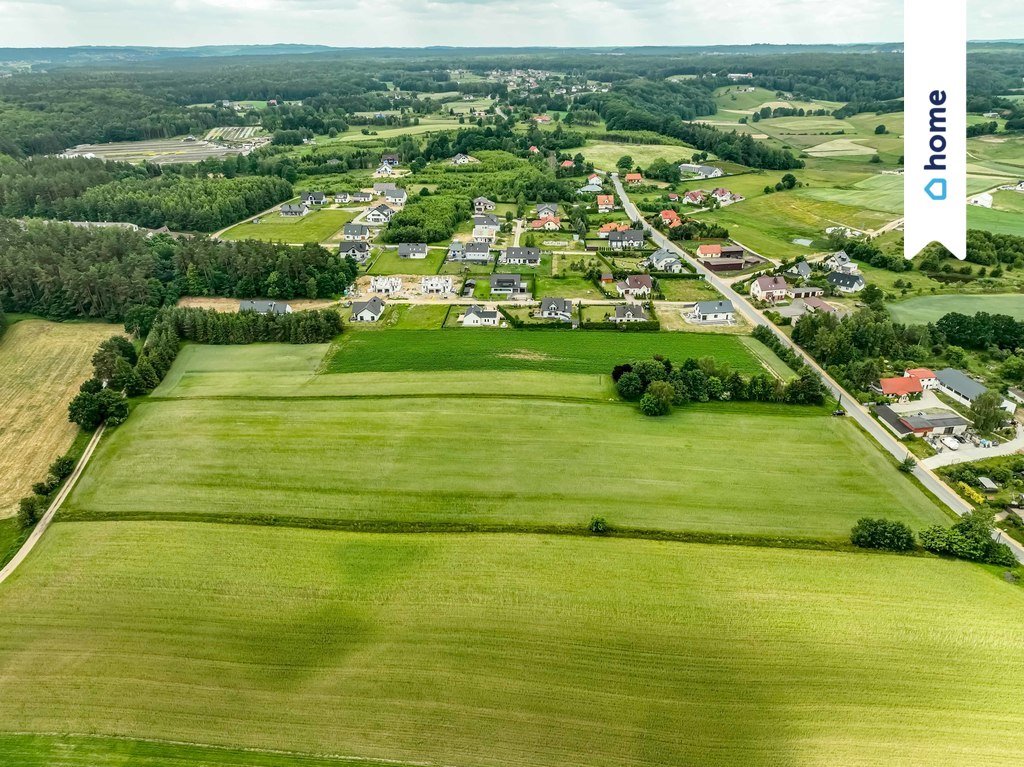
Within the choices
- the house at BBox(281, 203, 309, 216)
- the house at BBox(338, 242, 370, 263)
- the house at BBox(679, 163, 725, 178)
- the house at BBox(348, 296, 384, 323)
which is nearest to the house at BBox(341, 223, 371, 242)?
the house at BBox(338, 242, 370, 263)

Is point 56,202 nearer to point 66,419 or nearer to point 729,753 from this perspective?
point 66,419

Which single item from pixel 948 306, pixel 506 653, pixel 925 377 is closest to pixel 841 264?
pixel 948 306

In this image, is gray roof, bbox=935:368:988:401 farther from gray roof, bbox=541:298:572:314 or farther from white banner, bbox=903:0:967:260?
white banner, bbox=903:0:967:260

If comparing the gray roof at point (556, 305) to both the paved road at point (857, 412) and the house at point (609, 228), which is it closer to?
the paved road at point (857, 412)

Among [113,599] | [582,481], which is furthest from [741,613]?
[113,599]

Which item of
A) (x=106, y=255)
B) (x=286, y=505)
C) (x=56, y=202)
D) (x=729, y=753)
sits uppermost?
(x=56, y=202)

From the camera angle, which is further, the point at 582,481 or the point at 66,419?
the point at 66,419
